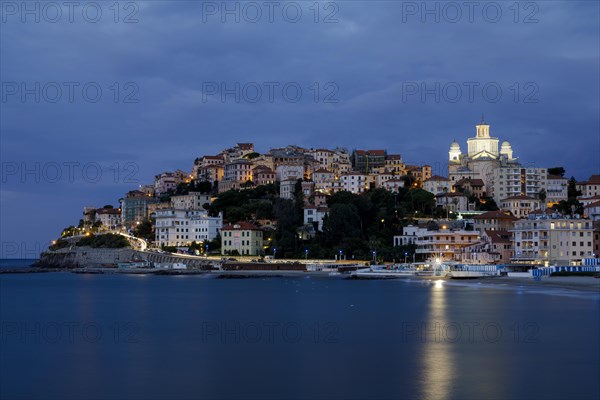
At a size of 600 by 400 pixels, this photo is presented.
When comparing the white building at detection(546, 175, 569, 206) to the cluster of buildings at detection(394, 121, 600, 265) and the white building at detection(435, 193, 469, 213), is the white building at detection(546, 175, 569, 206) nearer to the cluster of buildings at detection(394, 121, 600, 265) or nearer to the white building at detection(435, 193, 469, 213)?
the cluster of buildings at detection(394, 121, 600, 265)

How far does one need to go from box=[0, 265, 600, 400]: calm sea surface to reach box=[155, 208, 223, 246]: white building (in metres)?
42.5

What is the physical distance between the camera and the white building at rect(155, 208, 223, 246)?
299 feet

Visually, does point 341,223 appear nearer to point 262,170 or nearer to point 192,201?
point 262,170

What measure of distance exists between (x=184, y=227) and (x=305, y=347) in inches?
2631

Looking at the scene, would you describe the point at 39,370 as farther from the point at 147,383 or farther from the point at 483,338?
the point at 483,338

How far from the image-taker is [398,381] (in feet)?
68.7

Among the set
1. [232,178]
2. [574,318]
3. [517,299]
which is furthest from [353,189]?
[574,318]

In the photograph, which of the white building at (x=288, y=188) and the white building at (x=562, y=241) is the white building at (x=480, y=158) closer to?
the white building at (x=288, y=188)

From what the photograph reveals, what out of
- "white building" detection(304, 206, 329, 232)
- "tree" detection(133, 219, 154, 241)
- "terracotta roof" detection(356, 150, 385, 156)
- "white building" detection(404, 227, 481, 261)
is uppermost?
"terracotta roof" detection(356, 150, 385, 156)

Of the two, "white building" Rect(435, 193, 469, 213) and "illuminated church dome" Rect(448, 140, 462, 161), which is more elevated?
"illuminated church dome" Rect(448, 140, 462, 161)

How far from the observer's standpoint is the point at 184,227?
92438mm

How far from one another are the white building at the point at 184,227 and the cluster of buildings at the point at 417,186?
118 mm

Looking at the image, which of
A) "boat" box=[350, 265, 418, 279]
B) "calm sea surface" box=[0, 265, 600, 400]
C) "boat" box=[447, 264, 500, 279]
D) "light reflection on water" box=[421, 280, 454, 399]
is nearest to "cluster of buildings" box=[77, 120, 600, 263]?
"boat" box=[447, 264, 500, 279]

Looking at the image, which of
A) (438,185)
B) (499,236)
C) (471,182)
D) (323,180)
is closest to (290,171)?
(323,180)
